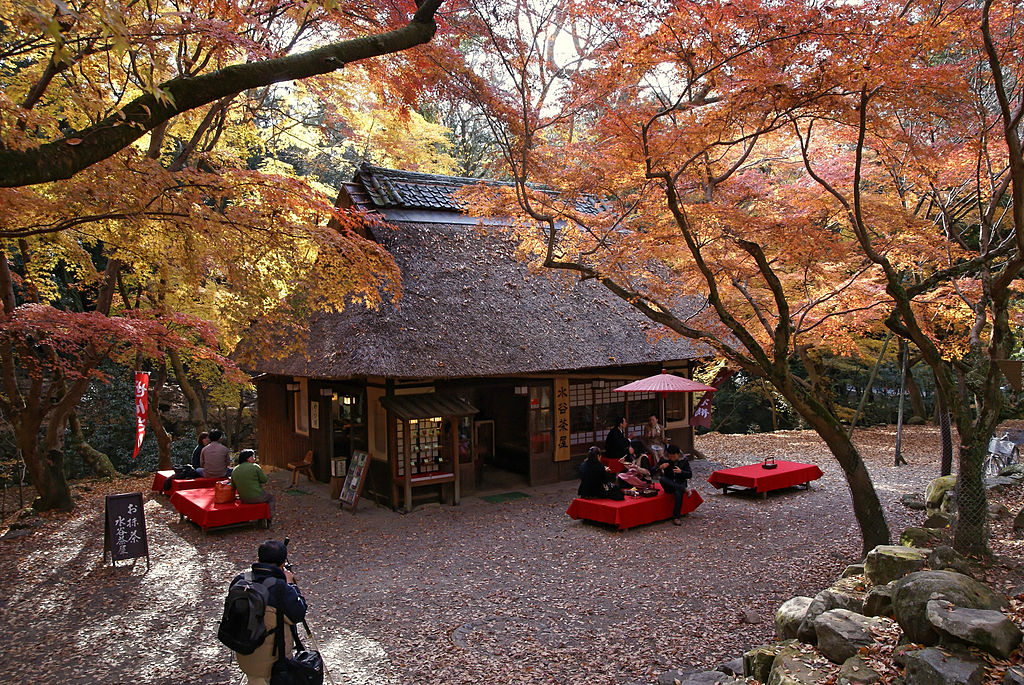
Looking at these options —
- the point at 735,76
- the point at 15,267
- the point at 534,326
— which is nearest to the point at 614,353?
the point at 534,326

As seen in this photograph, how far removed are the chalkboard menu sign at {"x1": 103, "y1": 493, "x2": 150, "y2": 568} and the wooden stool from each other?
4.55 metres

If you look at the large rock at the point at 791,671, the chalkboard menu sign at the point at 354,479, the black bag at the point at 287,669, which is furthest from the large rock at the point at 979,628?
the chalkboard menu sign at the point at 354,479

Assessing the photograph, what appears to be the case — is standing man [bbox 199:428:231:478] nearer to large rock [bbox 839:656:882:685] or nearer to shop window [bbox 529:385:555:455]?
shop window [bbox 529:385:555:455]

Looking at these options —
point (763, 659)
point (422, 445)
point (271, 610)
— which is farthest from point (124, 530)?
point (763, 659)

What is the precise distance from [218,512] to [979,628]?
28.5 feet

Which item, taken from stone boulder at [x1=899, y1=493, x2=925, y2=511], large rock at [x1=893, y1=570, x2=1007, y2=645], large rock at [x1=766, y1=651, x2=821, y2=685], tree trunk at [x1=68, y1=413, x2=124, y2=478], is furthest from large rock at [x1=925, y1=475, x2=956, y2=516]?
tree trunk at [x1=68, y1=413, x2=124, y2=478]

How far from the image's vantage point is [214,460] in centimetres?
1103

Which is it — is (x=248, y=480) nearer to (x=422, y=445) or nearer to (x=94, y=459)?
(x=422, y=445)

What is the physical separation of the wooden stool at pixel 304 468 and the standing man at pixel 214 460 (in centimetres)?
175

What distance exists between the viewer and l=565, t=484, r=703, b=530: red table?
9455mm

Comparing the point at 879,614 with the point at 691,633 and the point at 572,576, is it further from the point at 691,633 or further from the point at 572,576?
the point at 572,576

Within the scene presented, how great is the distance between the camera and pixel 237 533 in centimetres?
963

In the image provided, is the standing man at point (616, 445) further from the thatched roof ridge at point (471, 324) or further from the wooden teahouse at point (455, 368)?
the thatched roof ridge at point (471, 324)

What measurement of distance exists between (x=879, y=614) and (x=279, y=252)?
810 cm
